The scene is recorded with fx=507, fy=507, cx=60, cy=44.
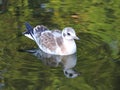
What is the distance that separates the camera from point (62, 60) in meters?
8.11

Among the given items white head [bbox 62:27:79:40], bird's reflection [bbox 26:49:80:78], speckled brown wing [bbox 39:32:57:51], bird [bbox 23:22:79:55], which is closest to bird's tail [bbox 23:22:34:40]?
bird [bbox 23:22:79:55]

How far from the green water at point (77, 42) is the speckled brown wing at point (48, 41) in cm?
21

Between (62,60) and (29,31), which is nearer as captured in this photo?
(62,60)

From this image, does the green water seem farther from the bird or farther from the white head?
the white head

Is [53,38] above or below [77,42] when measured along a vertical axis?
above

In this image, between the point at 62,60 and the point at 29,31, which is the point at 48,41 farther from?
the point at 62,60

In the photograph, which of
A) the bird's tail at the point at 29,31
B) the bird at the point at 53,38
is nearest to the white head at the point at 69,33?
the bird at the point at 53,38

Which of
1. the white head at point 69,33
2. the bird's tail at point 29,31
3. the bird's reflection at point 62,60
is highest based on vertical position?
the white head at point 69,33

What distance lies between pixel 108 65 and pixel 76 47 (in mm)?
931

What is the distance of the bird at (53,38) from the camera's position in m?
8.24

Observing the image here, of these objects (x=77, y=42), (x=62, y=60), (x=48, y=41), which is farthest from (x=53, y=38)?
(x=62, y=60)

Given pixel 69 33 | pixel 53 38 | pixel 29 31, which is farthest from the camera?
pixel 29 31

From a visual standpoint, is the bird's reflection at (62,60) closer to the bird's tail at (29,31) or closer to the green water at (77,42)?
the green water at (77,42)

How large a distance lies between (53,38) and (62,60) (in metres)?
0.60
